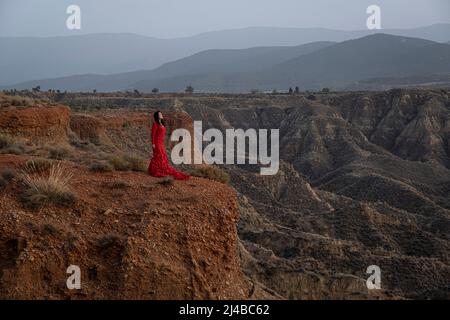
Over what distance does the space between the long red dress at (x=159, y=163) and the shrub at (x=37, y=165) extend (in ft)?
5.51

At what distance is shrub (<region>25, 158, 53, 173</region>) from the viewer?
8.62 m

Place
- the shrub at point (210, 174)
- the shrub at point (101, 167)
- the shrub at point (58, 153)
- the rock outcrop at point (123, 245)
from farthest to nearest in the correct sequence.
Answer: the shrub at point (210, 174), the shrub at point (58, 153), the shrub at point (101, 167), the rock outcrop at point (123, 245)

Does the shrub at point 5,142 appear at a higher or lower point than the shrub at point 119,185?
higher

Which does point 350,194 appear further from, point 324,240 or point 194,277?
point 194,277

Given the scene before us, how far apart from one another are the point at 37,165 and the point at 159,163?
Result: 1962 mm

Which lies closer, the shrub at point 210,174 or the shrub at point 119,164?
the shrub at point 119,164

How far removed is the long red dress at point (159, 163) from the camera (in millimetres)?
9406

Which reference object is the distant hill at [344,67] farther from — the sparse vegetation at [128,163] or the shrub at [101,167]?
the shrub at [101,167]

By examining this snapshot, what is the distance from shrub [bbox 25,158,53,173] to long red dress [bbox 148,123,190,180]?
1.68m

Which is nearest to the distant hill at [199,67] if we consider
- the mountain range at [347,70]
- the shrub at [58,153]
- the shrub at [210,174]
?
the mountain range at [347,70]

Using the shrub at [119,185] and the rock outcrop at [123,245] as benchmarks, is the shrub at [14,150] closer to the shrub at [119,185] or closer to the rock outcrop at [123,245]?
the rock outcrop at [123,245]

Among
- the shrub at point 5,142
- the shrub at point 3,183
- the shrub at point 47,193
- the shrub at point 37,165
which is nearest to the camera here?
the shrub at point 47,193

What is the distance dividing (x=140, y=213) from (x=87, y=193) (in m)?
0.97

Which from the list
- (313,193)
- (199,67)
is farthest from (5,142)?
(199,67)
